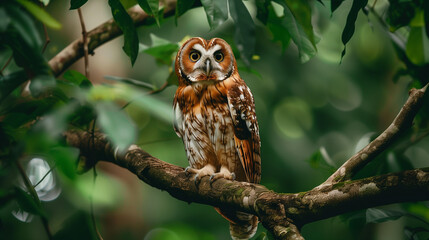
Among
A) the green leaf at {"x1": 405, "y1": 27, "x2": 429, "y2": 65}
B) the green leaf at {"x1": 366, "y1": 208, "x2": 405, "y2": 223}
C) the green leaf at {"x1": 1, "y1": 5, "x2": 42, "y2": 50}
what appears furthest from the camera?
the green leaf at {"x1": 405, "y1": 27, "x2": 429, "y2": 65}

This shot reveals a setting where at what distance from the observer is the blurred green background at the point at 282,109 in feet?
17.1

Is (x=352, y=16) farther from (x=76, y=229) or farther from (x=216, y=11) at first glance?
(x=76, y=229)

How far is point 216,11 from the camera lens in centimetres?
124

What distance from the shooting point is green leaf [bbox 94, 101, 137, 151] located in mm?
870

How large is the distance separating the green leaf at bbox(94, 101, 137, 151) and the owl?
5.44ft

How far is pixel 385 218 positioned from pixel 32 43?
1682 mm

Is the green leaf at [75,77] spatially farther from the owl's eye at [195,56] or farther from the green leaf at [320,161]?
the green leaf at [320,161]

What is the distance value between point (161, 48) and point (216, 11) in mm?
1352

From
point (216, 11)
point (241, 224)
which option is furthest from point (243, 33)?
point (241, 224)

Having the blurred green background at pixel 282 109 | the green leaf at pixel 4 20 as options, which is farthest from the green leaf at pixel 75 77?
the blurred green background at pixel 282 109

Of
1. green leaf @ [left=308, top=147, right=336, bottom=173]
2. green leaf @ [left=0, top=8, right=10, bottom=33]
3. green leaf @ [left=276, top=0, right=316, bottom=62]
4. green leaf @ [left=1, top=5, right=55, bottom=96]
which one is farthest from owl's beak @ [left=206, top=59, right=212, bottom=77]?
green leaf @ [left=0, top=8, right=10, bottom=33]

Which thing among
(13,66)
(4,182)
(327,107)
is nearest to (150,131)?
(327,107)

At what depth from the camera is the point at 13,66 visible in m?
2.72

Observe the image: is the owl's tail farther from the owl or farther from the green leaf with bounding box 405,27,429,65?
the green leaf with bounding box 405,27,429,65
